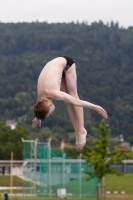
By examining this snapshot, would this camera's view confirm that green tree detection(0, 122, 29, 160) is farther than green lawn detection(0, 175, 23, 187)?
Yes

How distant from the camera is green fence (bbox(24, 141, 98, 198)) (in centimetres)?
5678

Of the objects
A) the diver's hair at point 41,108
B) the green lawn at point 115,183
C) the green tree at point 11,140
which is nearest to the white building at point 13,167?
the green tree at point 11,140

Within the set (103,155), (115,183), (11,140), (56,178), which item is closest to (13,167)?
(11,140)

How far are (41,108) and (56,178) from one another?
151 feet

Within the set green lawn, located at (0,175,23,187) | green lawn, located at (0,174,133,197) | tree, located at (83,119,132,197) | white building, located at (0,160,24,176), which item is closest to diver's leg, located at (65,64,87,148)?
tree, located at (83,119,132,197)

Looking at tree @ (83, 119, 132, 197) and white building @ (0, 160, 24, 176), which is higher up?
white building @ (0, 160, 24, 176)

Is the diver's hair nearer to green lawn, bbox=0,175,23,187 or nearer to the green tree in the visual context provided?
green lawn, bbox=0,175,23,187

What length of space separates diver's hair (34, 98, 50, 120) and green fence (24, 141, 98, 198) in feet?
143

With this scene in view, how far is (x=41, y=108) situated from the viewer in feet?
40.4

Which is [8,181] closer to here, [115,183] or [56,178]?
[115,183]

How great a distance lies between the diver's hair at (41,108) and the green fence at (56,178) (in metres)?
43.6

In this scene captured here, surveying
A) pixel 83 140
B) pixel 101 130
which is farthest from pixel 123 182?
pixel 83 140

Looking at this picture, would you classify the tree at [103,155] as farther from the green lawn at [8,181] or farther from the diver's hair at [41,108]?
the green lawn at [8,181]

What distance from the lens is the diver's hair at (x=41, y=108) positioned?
484 inches
